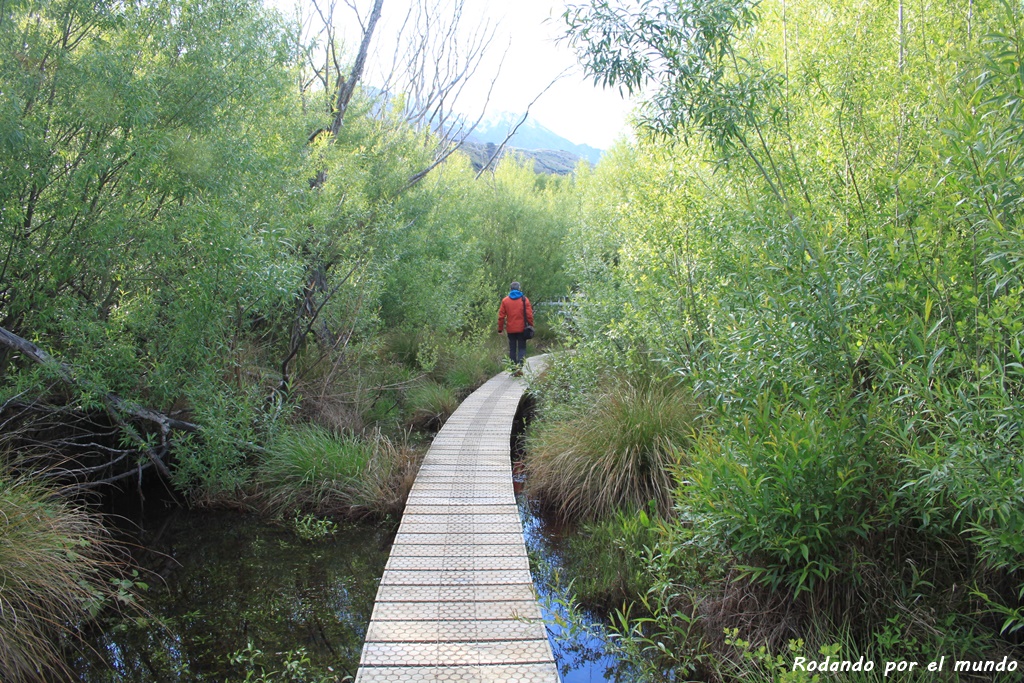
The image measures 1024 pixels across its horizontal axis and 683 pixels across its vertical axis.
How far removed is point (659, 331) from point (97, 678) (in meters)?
4.66

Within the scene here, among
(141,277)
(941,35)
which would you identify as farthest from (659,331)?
(141,277)

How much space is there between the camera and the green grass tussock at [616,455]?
598cm

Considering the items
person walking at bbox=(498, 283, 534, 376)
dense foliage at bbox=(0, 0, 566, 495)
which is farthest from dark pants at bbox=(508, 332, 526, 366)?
dense foliage at bbox=(0, 0, 566, 495)

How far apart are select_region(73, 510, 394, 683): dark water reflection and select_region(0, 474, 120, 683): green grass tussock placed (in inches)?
8.4

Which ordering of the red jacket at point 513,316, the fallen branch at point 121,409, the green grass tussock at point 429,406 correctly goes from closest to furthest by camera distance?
the fallen branch at point 121,409 < the green grass tussock at point 429,406 < the red jacket at point 513,316

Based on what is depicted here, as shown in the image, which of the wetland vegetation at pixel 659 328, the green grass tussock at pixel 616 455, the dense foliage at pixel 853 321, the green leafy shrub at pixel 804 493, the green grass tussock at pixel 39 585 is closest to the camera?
the dense foliage at pixel 853 321

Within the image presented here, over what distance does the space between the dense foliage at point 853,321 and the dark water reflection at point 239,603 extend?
84.2 inches

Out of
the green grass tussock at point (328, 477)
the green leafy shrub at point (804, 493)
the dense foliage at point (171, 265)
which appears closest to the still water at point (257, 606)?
the green grass tussock at point (328, 477)

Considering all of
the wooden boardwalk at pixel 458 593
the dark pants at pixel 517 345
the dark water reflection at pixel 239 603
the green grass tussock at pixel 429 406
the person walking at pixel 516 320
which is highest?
the person walking at pixel 516 320

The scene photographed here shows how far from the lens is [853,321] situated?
3445mm

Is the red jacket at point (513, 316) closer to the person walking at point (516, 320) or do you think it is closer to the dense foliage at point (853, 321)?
the person walking at point (516, 320)

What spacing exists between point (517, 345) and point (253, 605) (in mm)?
8360

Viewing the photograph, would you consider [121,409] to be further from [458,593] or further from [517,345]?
[517,345]

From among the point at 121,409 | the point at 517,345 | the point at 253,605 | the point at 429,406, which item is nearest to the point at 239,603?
the point at 253,605
